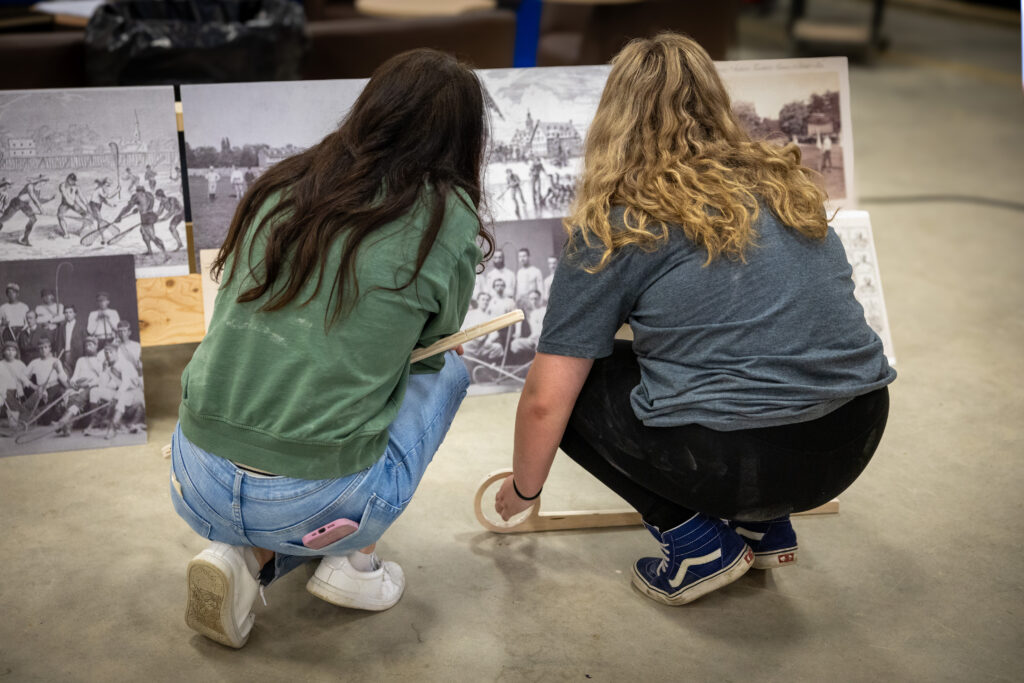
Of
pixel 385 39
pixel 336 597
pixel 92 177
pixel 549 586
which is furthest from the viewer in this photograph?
pixel 385 39

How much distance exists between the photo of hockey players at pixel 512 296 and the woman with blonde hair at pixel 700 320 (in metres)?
0.86

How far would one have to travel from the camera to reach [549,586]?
2.11m

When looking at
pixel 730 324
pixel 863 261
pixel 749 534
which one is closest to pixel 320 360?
pixel 730 324

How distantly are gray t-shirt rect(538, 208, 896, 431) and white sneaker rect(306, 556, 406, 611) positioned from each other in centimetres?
58

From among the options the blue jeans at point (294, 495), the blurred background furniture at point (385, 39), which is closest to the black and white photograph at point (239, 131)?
the blue jeans at point (294, 495)

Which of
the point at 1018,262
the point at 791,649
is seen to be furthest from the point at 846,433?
the point at 1018,262

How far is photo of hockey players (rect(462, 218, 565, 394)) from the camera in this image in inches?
108

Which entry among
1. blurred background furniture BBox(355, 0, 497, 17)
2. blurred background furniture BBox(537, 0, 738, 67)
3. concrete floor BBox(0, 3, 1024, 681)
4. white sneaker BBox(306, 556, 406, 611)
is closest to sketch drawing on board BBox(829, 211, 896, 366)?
concrete floor BBox(0, 3, 1024, 681)

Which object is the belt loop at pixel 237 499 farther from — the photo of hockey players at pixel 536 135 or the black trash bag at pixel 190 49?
the black trash bag at pixel 190 49

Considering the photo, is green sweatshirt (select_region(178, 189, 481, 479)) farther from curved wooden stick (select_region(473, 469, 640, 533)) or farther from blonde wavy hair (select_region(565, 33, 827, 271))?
curved wooden stick (select_region(473, 469, 640, 533))

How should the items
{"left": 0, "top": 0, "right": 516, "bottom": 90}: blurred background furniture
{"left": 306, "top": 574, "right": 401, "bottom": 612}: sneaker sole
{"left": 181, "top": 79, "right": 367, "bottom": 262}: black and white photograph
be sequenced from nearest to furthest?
{"left": 306, "top": 574, "right": 401, "bottom": 612}: sneaker sole
{"left": 181, "top": 79, "right": 367, "bottom": 262}: black and white photograph
{"left": 0, "top": 0, "right": 516, "bottom": 90}: blurred background furniture

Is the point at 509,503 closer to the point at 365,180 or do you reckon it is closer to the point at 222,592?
the point at 222,592

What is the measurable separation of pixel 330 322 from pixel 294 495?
31cm

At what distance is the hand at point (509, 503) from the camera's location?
2.03 m
